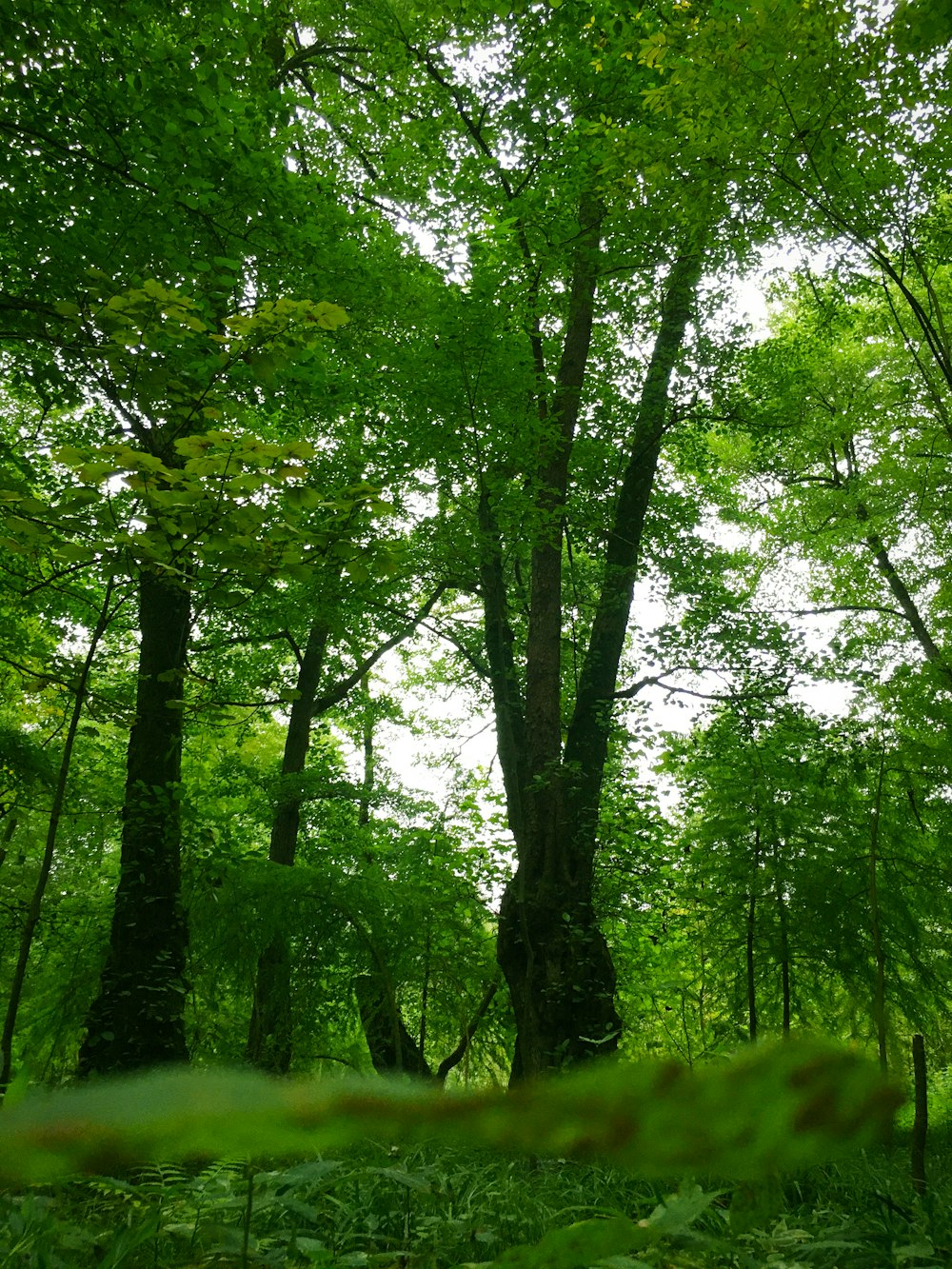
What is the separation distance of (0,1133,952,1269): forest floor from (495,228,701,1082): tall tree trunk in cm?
325

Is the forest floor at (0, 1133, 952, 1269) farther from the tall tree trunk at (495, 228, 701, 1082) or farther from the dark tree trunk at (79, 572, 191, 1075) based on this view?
the dark tree trunk at (79, 572, 191, 1075)

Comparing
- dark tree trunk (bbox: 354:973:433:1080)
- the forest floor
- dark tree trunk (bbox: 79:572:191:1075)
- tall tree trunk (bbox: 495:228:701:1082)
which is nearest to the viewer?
the forest floor

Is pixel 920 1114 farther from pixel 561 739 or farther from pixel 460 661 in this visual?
pixel 460 661

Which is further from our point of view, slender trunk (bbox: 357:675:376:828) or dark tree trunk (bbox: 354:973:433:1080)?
slender trunk (bbox: 357:675:376:828)

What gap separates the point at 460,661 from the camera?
1190 centimetres

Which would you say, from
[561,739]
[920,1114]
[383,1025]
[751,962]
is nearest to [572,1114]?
[920,1114]

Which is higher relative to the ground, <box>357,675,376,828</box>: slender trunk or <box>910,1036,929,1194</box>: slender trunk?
<box>357,675,376,828</box>: slender trunk

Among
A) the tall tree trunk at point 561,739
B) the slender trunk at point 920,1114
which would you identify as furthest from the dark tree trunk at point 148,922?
the slender trunk at point 920,1114

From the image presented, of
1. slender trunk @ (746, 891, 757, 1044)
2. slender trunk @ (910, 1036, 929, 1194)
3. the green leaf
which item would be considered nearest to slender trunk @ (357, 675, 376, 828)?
slender trunk @ (746, 891, 757, 1044)

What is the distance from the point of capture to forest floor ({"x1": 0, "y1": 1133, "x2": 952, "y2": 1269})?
108 cm

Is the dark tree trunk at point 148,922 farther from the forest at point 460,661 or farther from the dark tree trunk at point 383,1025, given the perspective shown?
the dark tree trunk at point 383,1025

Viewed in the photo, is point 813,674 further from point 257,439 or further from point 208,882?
point 257,439

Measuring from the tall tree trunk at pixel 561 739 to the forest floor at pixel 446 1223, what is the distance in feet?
10.7

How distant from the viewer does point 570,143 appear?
7047mm
